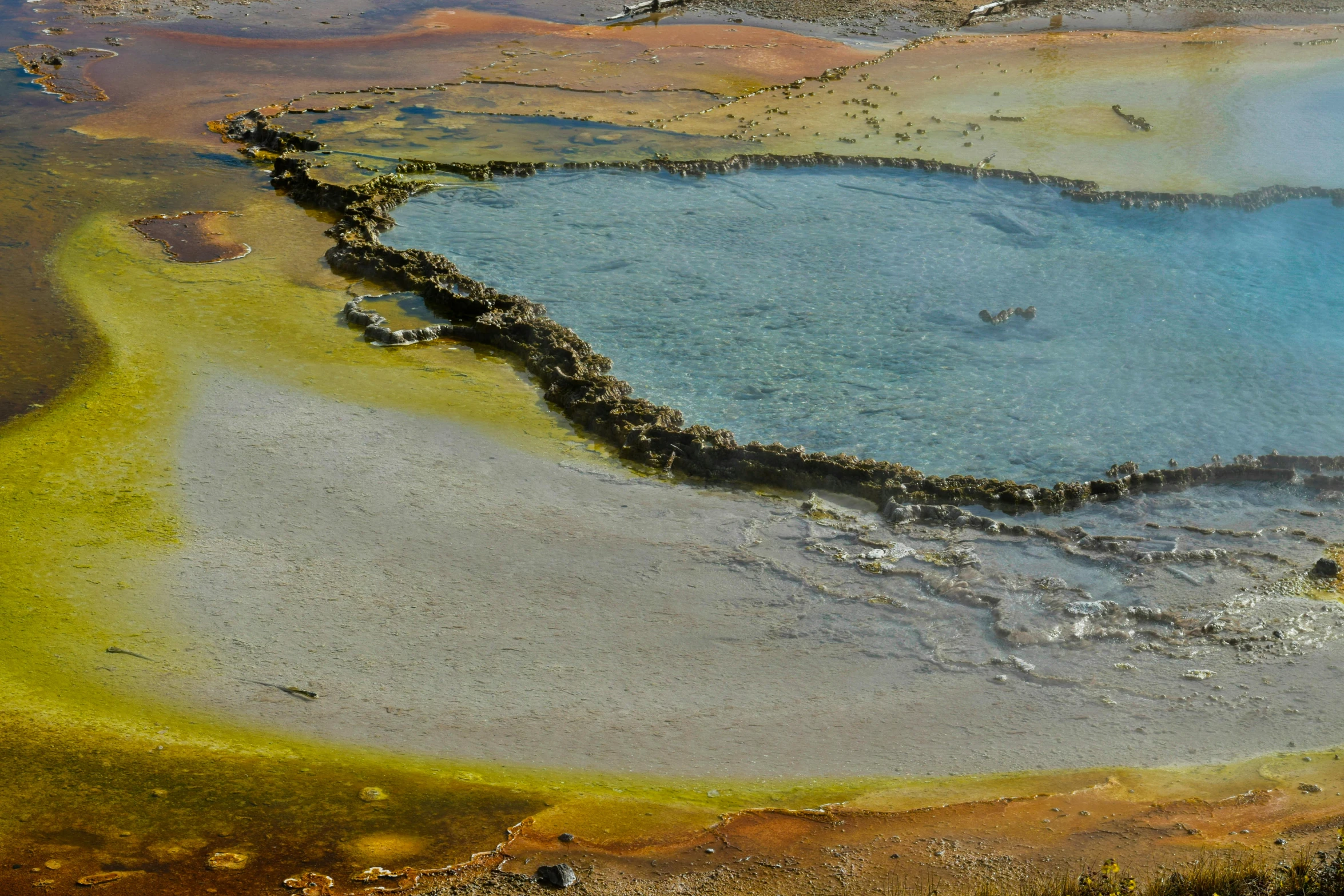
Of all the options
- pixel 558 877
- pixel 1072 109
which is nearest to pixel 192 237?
pixel 558 877

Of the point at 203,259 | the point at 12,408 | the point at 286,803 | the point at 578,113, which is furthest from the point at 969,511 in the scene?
the point at 578,113

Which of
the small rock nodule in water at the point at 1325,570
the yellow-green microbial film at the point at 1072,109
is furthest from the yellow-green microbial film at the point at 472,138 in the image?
the small rock nodule in water at the point at 1325,570

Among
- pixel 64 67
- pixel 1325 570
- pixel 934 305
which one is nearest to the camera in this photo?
pixel 1325 570

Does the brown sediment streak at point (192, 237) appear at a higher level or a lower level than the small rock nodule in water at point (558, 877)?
higher

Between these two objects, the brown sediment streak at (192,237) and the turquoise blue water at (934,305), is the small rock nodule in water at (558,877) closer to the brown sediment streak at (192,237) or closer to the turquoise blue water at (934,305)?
the turquoise blue water at (934,305)

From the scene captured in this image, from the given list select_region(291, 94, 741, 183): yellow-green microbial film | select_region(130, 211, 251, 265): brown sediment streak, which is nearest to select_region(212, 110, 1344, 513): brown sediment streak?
select_region(291, 94, 741, 183): yellow-green microbial film

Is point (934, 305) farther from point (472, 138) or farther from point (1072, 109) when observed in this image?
point (472, 138)

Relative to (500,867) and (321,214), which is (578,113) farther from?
(500,867)
